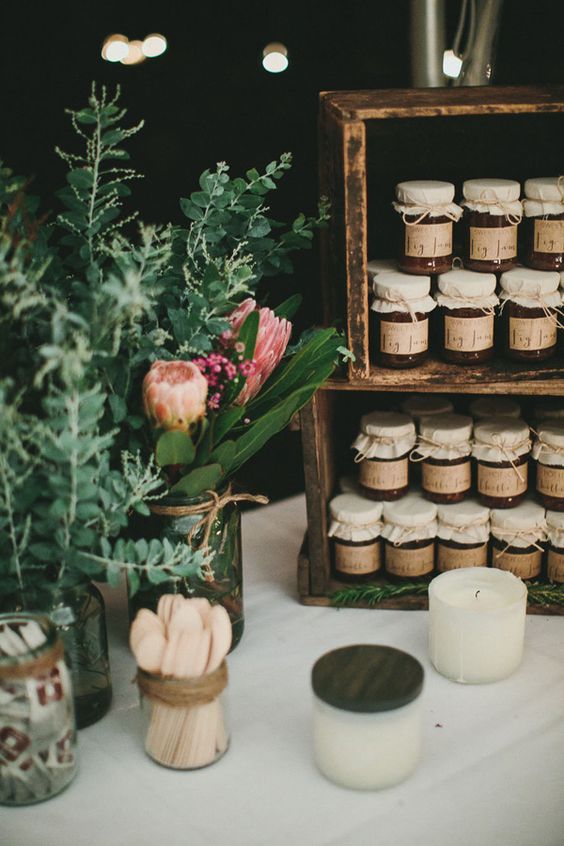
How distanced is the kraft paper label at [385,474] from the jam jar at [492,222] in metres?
0.28

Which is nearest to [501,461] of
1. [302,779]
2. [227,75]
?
[302,779]

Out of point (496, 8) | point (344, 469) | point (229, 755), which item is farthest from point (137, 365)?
point (496, 8)

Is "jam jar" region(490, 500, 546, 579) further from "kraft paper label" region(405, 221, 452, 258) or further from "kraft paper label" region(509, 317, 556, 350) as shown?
"kraft paper label" region(405, 221, 452, 258)

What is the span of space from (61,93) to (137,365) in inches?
19.4

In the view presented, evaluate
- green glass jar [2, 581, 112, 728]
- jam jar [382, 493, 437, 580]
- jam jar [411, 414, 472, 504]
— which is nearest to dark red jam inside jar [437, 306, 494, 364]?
jam jar [411, 414, 472, 504]

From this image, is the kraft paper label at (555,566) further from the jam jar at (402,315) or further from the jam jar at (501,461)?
the jam jar at (402,315)

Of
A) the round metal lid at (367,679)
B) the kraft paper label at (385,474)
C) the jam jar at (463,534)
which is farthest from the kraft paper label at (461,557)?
the round metal lid at (367,679)

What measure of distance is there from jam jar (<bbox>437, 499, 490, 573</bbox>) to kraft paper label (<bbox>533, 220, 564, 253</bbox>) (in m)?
0.35

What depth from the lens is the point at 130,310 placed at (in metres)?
0.91

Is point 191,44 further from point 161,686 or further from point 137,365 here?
point 161,686

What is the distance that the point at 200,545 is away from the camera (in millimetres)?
1085

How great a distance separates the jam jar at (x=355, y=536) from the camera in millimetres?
1291

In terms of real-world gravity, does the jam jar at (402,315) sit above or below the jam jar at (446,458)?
above

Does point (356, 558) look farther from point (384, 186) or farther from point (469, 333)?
point (384, 186)
